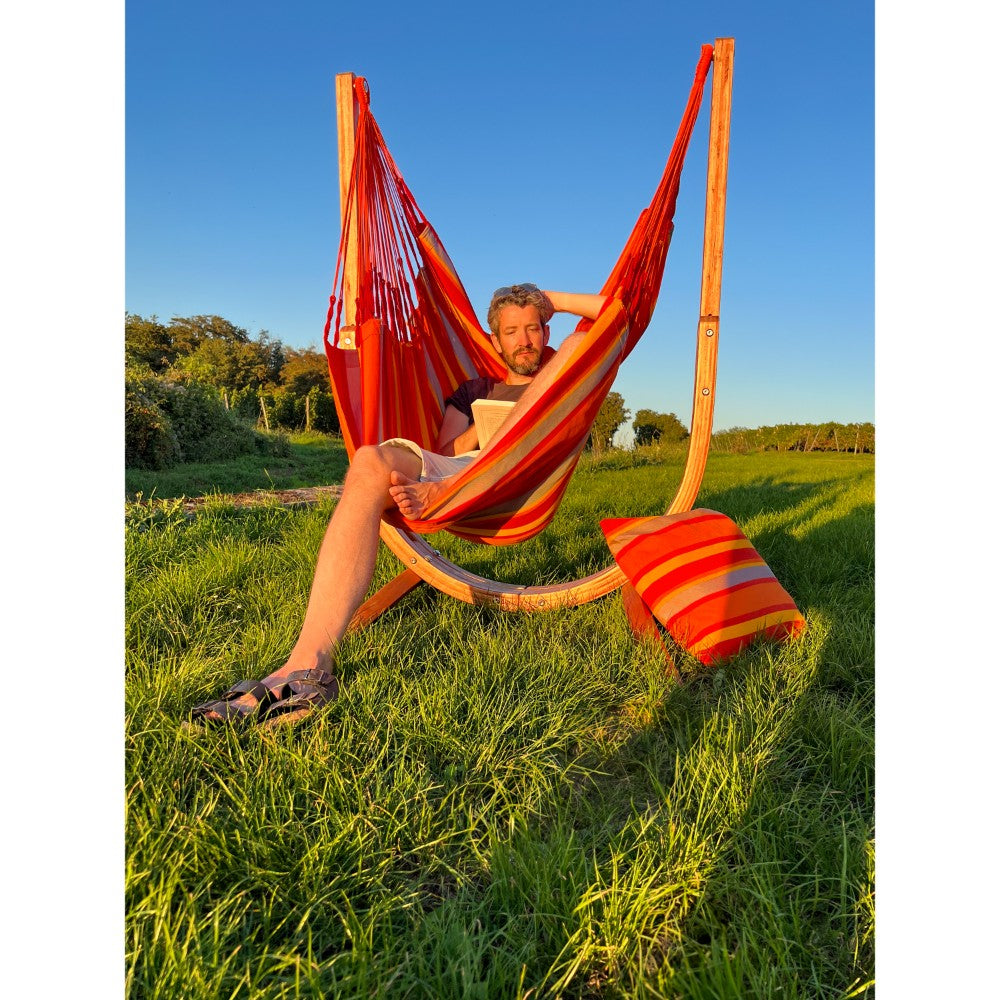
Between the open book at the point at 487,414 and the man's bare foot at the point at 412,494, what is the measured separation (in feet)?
1.62

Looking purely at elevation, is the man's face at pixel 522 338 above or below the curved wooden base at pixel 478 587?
above

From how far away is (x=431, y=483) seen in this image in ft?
5.93

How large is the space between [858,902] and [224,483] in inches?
270

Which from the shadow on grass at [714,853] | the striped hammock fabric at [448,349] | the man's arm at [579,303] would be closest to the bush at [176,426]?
the striped hammock fabric at [448,349]

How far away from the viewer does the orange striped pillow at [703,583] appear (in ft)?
6.27

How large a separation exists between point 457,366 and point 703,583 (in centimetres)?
126

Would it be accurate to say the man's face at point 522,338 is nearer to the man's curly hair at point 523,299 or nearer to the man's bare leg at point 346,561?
the man's curly hair at point 523,299

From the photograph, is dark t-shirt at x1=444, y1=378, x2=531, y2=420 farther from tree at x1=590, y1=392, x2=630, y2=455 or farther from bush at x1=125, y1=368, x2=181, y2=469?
bush at x1=125, y1=368, x2=181, y2=469

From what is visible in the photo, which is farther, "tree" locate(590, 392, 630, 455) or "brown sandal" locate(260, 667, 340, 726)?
"tree" locate(590, 392, 630, 455)

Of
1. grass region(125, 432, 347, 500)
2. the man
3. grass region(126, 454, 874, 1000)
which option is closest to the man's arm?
the man

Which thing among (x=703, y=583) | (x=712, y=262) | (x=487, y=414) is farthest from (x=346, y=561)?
(x=712, y=262)

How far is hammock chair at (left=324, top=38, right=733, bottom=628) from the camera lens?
1.85 meters
